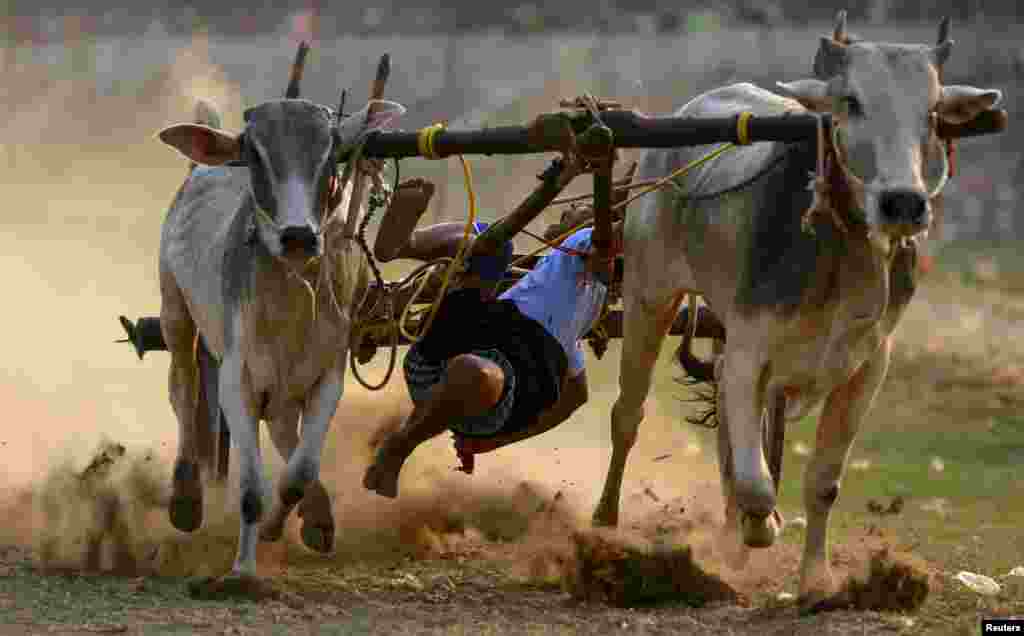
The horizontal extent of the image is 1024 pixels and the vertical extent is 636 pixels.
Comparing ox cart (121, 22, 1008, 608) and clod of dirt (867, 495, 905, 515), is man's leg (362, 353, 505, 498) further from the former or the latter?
clod of dirt (867, 495, 905, 515)

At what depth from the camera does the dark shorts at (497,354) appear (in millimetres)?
7652

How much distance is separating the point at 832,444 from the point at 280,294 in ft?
6.32

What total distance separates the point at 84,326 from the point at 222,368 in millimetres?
5322

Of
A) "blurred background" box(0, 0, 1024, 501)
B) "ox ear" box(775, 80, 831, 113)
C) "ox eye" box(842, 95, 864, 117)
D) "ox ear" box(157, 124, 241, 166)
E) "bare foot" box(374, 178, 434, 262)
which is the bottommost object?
"bare foot" box(374, 178, 434, 262)

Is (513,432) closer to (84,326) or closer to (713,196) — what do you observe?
(713,196)

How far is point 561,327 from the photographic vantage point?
786 centimetres

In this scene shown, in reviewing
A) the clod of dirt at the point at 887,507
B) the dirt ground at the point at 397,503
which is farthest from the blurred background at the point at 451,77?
the clod of dirt at the point at 887,507

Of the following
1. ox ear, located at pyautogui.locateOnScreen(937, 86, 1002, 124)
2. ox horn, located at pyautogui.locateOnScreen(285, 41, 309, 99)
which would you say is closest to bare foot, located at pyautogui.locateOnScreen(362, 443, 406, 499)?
ox horn, located at pyautogui.locateOnScreen(285, 41, 309, 99)

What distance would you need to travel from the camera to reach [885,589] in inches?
266

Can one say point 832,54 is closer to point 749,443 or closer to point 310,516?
point 749,443

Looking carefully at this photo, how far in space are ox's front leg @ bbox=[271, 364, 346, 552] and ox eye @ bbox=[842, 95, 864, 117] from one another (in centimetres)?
194

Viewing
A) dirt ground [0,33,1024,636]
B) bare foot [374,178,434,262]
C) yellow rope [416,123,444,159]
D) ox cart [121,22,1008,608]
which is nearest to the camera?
ox cart [121,22,1008,608]

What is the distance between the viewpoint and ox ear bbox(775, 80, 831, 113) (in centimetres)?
655

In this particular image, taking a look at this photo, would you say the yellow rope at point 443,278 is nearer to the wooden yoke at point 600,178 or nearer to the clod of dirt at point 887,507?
the wooden yoke at point 600,178
